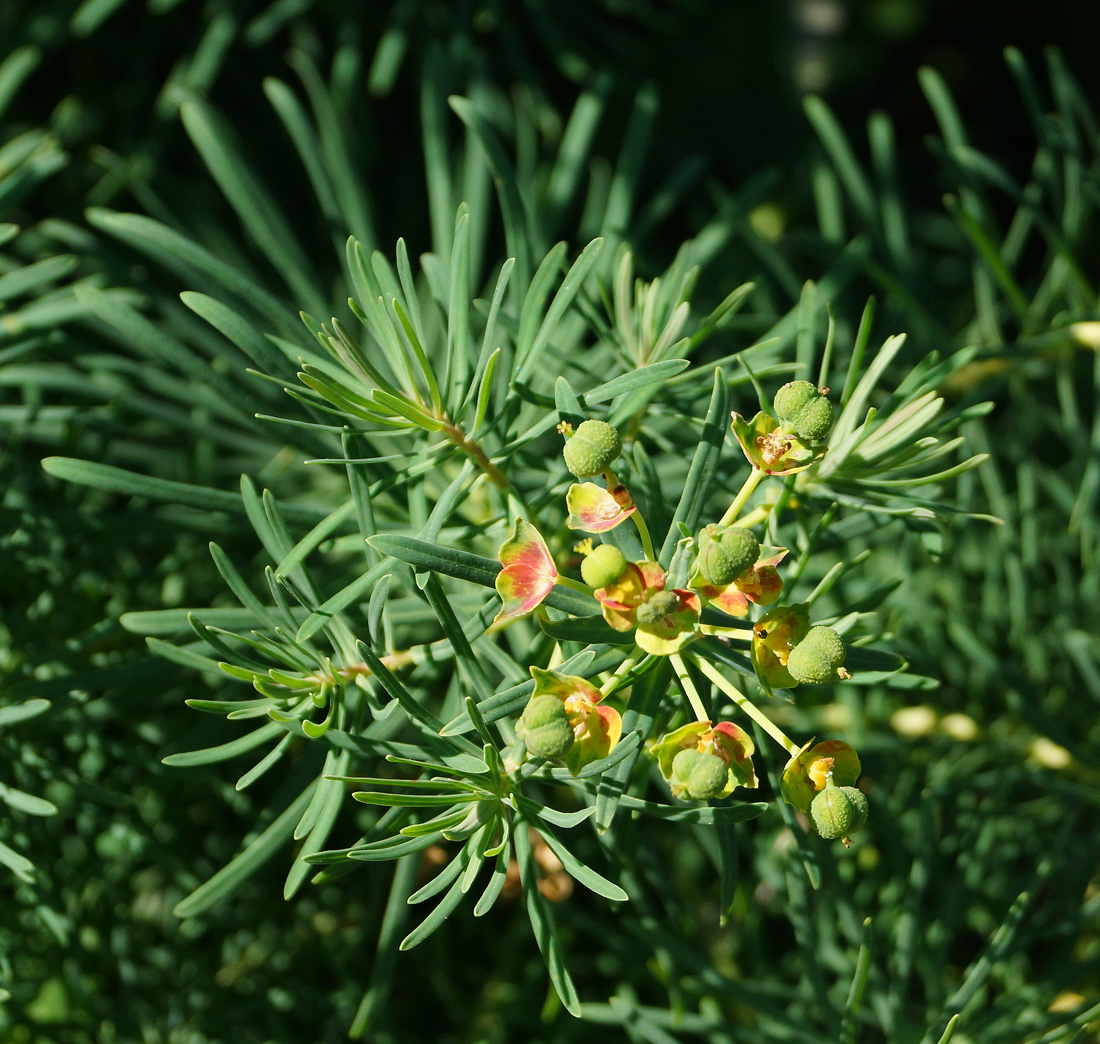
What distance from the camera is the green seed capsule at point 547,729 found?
481mm

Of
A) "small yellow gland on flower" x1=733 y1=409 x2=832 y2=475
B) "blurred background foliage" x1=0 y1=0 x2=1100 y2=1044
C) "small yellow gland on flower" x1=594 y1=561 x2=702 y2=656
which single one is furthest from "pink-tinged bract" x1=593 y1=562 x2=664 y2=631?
"blurred background foliage" x1=0 y1=0 x2=1100 y2=1044

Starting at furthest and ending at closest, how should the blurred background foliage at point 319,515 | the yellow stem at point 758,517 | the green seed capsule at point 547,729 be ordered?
the blurred background foliage at point 319,515 < the yellow stem at point 758,517 < the green seed capsule at point 547,729

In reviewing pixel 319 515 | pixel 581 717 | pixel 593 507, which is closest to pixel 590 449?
pixel 593 507

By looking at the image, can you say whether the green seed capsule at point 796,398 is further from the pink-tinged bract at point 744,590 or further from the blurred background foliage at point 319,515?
the blurred background foliage at point 319,515

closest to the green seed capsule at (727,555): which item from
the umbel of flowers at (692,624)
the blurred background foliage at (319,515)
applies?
the umbel of flowers at (692,624)

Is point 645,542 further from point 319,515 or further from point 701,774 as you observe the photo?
point 319,515

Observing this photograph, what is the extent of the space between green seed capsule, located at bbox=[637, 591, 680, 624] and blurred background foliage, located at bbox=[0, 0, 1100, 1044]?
0.28 meters

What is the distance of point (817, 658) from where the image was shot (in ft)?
1.62

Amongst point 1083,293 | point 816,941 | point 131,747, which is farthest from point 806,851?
point 1083,293

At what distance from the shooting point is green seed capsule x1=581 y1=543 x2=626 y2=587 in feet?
1.64

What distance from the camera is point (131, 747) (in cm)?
87

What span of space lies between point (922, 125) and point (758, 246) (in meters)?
0.85

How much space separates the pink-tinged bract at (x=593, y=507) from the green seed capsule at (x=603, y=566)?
43 millimetres

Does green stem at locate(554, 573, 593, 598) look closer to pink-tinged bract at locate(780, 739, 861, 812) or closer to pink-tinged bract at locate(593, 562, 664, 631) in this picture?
pink-tinged bract at locate(593, 562, 664, 631)
